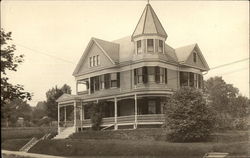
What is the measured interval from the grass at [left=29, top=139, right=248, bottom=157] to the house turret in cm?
963

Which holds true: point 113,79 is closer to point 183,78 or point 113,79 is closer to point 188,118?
point 183,78

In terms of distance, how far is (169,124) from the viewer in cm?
2528

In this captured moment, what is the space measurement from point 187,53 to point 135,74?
5618mm

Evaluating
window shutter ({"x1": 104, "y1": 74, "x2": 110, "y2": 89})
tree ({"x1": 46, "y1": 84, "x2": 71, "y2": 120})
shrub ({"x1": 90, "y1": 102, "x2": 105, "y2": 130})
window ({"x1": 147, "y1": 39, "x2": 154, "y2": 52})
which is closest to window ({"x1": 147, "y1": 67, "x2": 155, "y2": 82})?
window ({"x1": 147, "y1": 39, "x2": 154, "y2": 52})

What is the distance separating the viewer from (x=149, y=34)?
108 feet

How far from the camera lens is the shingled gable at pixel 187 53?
3583 centimetres

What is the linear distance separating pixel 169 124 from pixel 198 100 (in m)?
2.33

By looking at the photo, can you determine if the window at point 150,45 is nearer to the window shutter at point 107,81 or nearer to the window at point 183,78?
the window at point 183,78

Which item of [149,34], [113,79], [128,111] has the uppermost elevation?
[149,34]

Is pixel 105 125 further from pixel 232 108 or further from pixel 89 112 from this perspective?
pixel 232 108

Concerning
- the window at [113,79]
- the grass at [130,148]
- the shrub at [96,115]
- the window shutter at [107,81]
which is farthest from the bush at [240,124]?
the window shutter at [107,81]

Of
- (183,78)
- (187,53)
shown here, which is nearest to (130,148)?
(183,78)

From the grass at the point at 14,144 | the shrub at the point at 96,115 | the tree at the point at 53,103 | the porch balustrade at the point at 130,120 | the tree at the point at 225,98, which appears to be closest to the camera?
the grass at the point at 14,144

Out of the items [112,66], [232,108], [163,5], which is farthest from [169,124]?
[232,108]
